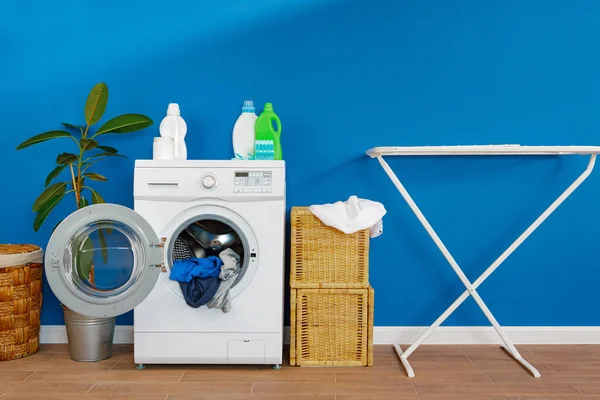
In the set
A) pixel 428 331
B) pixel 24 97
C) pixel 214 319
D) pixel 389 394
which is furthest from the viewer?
pixel 24 97

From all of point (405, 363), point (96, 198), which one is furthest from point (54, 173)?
point (405, 363)

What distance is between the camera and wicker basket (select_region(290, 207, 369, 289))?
2.62 m

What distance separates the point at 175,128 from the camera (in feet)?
9.39

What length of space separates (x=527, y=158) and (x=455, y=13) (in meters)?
0.82

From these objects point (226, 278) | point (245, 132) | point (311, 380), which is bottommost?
point (311, 380)

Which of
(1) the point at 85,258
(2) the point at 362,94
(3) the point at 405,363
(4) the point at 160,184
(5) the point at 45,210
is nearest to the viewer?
(1) the point at 85,258

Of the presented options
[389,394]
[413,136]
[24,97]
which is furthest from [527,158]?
[24,97]

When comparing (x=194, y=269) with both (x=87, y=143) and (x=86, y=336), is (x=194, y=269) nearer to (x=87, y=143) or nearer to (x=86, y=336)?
(x=86, y=336)

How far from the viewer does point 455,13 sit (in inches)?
117

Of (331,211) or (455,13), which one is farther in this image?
(455,13)

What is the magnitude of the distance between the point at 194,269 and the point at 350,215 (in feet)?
2.33

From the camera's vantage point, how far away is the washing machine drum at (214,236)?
2.61 m

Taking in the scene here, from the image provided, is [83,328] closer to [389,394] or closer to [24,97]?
[24,97]

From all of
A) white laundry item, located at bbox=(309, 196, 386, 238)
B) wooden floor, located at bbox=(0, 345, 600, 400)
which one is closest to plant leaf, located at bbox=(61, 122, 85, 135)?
wooden floor, located at bbox=(0, 345, 600, 400)
